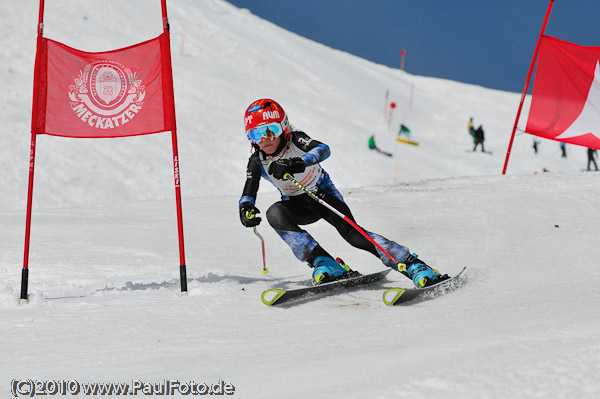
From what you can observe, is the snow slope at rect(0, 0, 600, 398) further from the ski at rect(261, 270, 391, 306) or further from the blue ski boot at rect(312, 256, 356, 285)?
the blue ski boot at rect(312, 256, 356, 285)

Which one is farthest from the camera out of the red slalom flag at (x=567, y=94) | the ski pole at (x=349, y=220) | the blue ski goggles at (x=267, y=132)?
the red slalom flag at (x=567, y=94)

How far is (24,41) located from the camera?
26984mm

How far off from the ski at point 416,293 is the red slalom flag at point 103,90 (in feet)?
7.68

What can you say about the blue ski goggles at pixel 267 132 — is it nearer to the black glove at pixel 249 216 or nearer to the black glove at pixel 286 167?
the black glove at pixel 286 167

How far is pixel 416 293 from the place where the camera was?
443 cm

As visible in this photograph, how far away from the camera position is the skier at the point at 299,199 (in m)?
4.79

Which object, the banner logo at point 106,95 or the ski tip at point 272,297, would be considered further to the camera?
the banner logo at point 106,95

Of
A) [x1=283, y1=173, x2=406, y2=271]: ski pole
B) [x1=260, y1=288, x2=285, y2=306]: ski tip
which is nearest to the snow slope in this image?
[x1=260, y1=288, x2=285, y2=306]: ski tip

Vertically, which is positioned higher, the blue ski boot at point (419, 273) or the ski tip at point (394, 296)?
the blue ski boot at point (419, 273)

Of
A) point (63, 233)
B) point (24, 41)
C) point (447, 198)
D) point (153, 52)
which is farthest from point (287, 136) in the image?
point (24, 41)

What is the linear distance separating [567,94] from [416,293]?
843 cm

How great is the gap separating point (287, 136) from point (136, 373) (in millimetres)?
2726

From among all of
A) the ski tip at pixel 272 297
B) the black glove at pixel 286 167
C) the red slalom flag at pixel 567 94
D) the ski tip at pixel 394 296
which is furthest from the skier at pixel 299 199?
the red slalom flag at pixel 567 94

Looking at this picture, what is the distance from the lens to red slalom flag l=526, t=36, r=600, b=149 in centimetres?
1077
